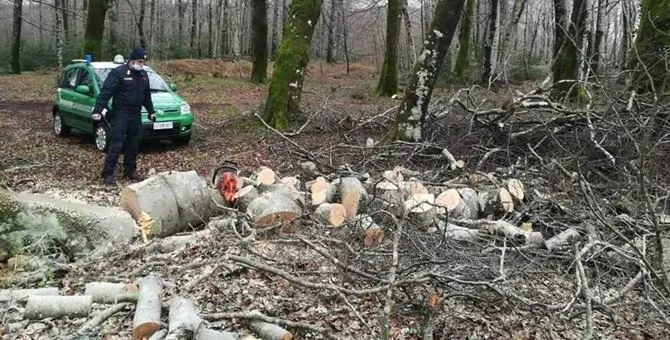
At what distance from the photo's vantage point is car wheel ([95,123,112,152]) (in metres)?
9.92

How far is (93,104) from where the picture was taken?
10.5 meters

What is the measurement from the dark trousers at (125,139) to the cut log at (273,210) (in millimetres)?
3020

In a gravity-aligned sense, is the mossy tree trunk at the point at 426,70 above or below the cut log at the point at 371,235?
above

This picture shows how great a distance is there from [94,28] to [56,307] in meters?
15.4

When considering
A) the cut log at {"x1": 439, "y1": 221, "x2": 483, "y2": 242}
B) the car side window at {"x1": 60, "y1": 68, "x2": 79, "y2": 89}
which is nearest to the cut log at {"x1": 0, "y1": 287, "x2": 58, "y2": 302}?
Result: the cut log at {"x1": 439, "y1": 221, "x2": 483, "y2": 242}

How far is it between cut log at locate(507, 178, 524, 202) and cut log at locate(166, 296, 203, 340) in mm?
3890

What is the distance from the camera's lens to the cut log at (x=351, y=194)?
5523mm

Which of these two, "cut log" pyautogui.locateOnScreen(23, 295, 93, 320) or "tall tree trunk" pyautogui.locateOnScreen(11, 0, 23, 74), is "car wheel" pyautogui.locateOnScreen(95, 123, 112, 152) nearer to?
"cut log" pyautogui.locateOnScreen(23, 295, 93, 320)

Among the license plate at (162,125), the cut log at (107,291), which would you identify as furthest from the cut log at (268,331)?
the license plate at (162,125)

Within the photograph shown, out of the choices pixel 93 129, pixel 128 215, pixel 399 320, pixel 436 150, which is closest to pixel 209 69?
pixel 93 129

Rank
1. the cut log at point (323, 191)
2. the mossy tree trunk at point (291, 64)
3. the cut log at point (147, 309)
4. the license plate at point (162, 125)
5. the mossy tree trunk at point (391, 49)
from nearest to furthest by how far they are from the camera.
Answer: the cut log at point (147, 309), the cut log at point (323, 191), the license plate at point (162, 125), the mossy tree trunk at point (291, 64), the mossy tree trunk at point (391, 49)

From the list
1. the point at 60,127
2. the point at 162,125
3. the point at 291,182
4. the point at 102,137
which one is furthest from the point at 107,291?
the point at 60,127

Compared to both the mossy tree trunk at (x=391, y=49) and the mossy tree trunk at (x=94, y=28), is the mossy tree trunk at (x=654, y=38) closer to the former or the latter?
the mossy tree trunk at (x=391, y=49)

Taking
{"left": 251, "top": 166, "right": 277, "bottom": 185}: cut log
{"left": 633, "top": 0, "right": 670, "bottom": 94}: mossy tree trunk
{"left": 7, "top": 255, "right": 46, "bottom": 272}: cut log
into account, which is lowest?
{"left": 7, "top": 255, "right": 46, "bottom": 272}: cut log
